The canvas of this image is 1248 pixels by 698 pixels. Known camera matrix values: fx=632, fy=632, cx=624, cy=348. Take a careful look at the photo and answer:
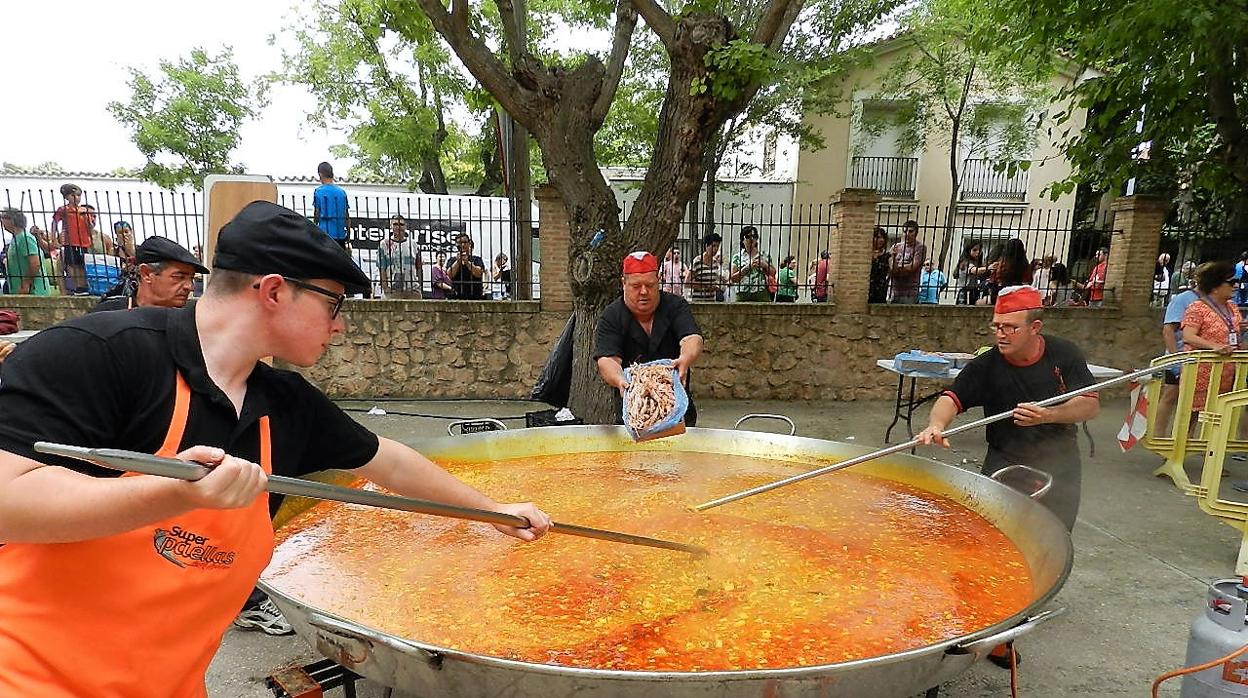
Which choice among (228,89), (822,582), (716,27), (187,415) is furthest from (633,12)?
(228,89)

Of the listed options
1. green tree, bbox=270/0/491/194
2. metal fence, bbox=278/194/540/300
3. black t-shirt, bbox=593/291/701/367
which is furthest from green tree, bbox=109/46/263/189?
black t-shirt, bbox=593/291/701/367

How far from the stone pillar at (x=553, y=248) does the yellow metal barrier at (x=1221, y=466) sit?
5753mm

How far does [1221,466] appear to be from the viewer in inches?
127

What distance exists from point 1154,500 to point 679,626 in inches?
208

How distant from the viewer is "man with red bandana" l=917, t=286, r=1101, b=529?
3004 millimetres

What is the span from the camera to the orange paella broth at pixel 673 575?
1930 mm

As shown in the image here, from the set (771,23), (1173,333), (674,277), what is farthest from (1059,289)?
(771,23)

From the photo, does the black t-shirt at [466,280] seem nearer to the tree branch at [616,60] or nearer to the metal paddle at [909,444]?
the tree branch at [616,60]

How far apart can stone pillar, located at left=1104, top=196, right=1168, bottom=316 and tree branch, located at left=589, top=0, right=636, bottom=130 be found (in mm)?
6782

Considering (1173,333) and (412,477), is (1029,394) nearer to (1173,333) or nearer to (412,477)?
(412,477)

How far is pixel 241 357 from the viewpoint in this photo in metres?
1.34

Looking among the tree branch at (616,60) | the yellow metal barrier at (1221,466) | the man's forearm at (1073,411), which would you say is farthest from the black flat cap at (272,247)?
the tree branch at (616,60)

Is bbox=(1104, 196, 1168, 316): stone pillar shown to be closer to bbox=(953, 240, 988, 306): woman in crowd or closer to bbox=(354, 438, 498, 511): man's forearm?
bbox=(953, 240, 988, 306): woman in crowd

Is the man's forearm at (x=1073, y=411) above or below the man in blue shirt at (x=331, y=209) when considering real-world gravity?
below
